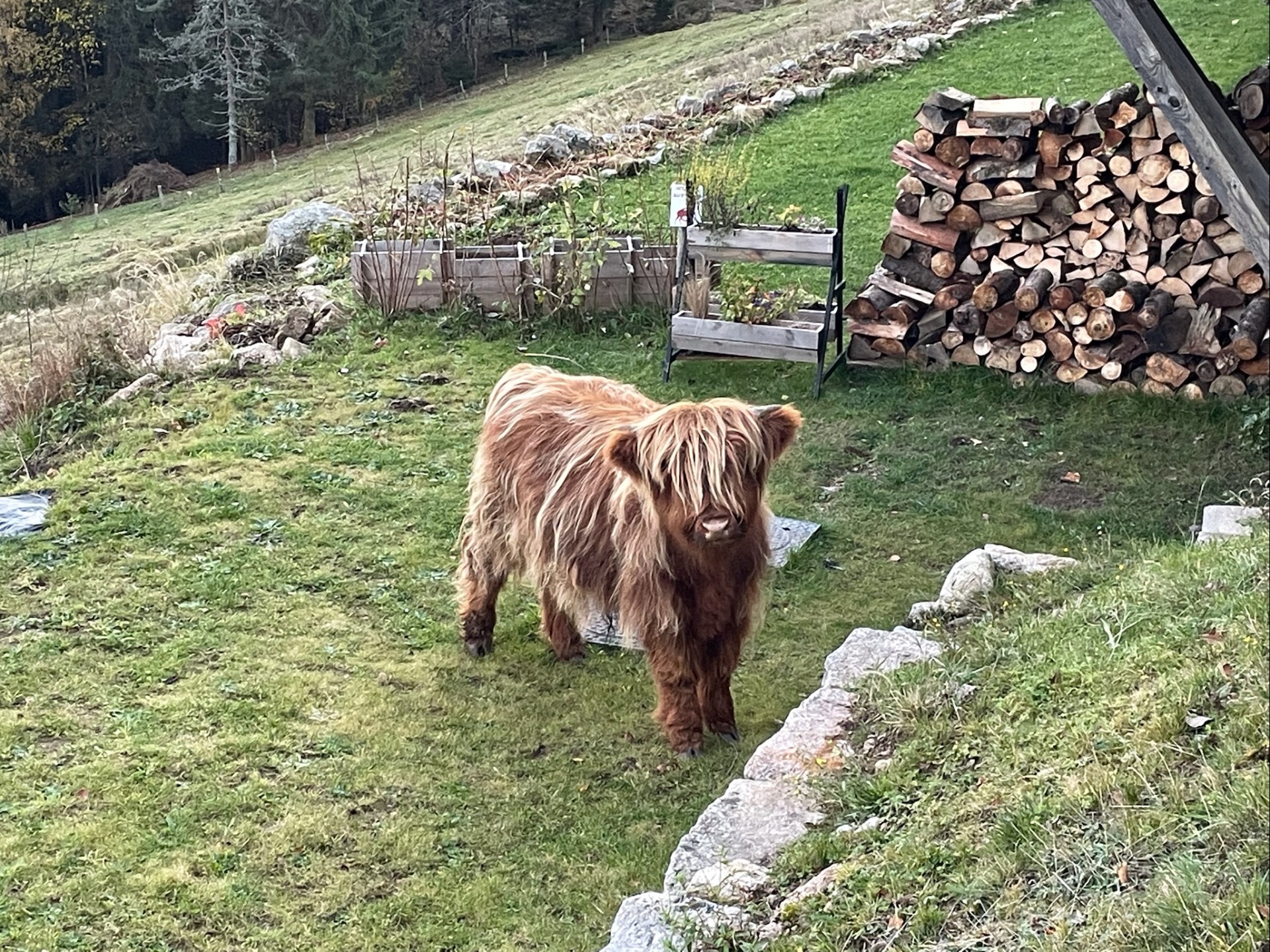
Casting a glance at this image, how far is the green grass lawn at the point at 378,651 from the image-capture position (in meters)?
4.06

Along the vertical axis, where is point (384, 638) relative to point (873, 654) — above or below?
below

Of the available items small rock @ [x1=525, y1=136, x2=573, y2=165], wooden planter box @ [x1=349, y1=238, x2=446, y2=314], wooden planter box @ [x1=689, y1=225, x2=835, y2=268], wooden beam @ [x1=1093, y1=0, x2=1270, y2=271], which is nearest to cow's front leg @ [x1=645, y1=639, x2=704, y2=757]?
wooden beam @ [x1=1093, y1=0, x2=1270, y2=271]

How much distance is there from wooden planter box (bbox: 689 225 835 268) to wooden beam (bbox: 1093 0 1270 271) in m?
3.90

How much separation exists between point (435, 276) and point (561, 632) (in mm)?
5612

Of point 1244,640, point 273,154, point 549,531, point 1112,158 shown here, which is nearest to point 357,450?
point 549,531

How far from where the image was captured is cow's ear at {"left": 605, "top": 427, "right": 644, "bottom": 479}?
166 inches

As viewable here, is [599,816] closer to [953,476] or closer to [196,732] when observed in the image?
[196,732]

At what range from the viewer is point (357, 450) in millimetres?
7910

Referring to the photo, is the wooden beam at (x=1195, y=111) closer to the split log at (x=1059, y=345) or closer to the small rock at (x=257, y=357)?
the split log at (x=1059, y=345)

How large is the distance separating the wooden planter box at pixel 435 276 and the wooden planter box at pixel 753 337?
1935mm

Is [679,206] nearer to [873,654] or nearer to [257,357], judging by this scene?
[257,357]

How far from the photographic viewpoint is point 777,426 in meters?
4.32

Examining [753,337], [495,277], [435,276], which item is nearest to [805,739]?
[753,337]

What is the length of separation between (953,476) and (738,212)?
3.18m
